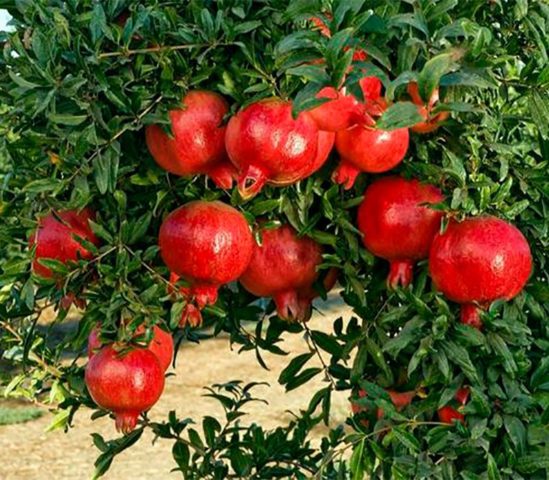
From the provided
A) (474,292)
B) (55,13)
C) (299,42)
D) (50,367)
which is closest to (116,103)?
(55,13)

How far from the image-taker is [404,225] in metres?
1.40

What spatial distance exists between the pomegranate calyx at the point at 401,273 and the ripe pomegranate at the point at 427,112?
0.19m

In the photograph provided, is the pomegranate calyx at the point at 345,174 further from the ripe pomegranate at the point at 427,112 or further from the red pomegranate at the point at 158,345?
the red pomegranate at the point at 158,345

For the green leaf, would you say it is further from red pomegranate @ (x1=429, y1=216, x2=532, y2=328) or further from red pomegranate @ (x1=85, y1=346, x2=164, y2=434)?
red pomegranate @ (x1=85, y1=346, x2=164, y2=434)

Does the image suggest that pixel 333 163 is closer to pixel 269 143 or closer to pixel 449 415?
pixel 269 143

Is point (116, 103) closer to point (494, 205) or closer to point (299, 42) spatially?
point (299, 42)

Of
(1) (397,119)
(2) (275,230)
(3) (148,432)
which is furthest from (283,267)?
(3) (148,432)

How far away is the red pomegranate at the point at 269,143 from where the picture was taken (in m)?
1.24

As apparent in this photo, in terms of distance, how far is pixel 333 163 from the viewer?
144 centimetres

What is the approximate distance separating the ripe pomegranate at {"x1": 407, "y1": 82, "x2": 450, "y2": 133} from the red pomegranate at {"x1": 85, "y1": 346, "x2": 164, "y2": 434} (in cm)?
51

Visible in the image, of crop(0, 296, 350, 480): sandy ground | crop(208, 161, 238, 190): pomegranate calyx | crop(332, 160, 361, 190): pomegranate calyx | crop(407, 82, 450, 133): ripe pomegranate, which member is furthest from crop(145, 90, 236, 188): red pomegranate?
crop(0, 296, 350, 480): sandy ground

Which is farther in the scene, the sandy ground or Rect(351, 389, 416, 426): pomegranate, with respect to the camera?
the sandy ground

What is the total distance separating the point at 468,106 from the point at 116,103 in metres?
0.44

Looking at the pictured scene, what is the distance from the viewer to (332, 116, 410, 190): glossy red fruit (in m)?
1.28
